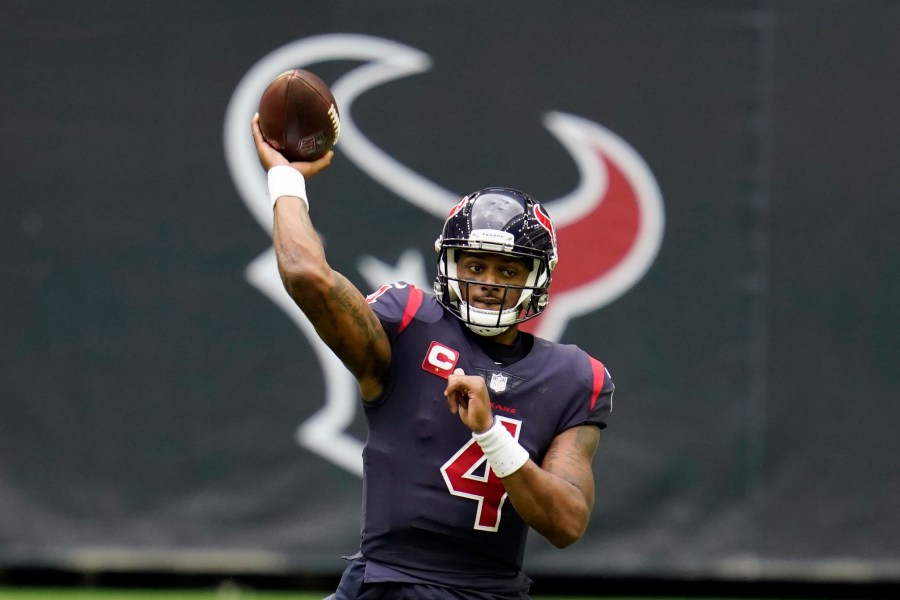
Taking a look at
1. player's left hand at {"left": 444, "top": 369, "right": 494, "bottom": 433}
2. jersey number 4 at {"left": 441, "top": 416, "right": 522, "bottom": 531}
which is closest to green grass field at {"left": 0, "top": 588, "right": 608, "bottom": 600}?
jersey number 4 at {"left": 441, "top": 416, "right": 522, "bottom": 531}

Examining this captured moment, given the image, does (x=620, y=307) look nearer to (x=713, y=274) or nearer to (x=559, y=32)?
(x=713, y=274)

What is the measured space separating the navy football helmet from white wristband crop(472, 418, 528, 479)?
408 millimetres

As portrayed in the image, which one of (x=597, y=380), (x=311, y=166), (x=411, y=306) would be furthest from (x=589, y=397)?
(x=311, y=166)

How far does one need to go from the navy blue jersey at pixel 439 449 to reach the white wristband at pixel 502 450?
8.9 inches

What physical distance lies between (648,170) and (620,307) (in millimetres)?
673

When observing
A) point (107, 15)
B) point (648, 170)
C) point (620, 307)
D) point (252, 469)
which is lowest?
point (252, 469)

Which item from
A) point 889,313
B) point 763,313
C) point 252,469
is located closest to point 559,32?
point 763,313

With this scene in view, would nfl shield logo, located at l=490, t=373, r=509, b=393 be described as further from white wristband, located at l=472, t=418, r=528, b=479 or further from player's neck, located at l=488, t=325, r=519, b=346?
white wristband, located at l=472, t=418, r=528, b=479

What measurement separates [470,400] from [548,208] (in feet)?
11.0

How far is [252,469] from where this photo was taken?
620 cm

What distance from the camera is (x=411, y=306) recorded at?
3291mm

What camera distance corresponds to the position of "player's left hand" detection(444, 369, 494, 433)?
289 cm

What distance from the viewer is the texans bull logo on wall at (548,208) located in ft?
20.2

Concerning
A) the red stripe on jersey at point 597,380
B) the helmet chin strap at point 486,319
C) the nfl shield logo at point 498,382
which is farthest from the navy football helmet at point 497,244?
the red stripe on jersey at point 597,380
